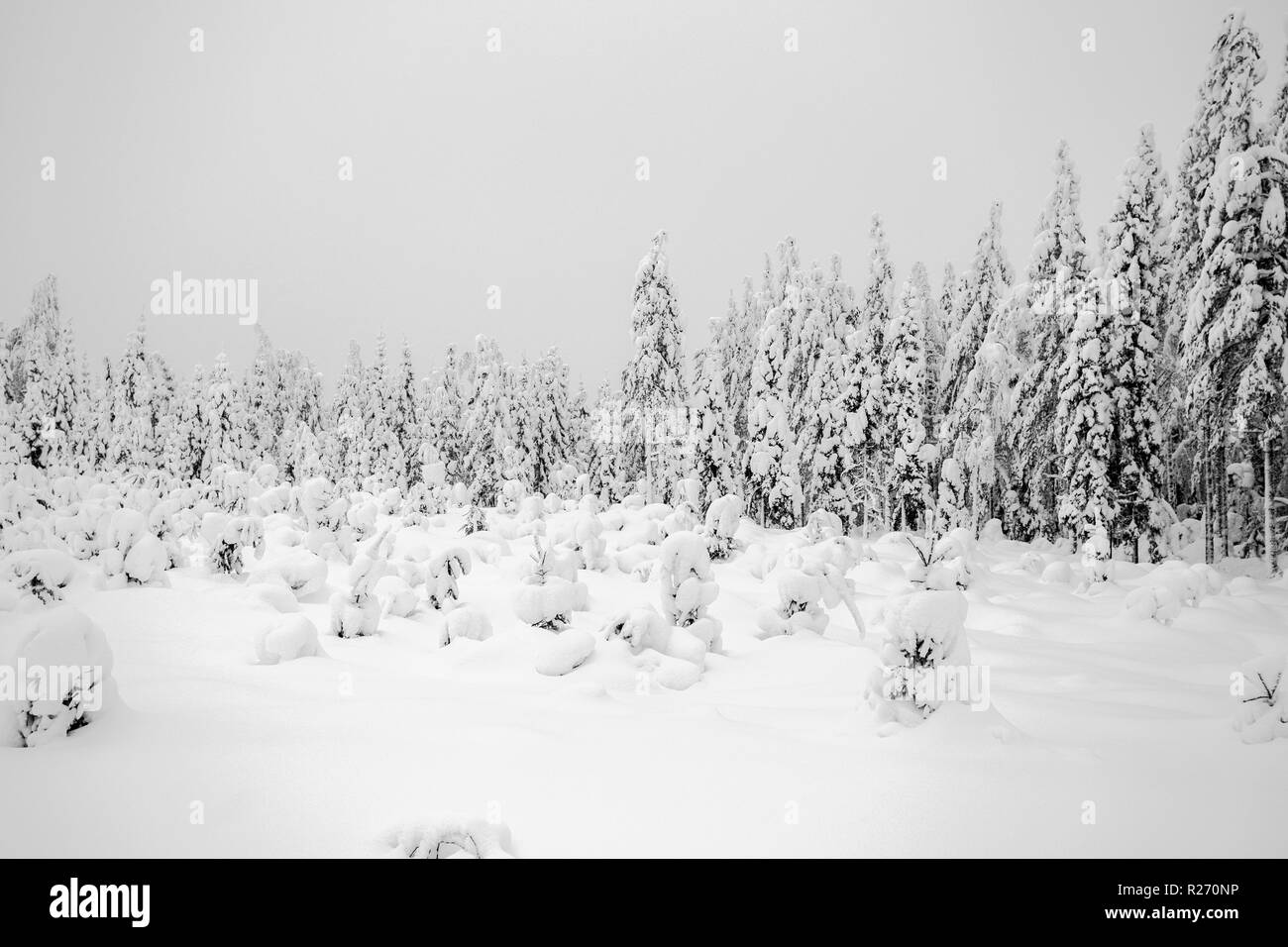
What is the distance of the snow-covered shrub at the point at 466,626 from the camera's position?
375 inches

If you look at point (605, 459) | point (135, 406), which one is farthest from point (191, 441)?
point (605, 459)

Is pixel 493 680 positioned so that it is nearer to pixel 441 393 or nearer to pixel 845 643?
pixel 845 643

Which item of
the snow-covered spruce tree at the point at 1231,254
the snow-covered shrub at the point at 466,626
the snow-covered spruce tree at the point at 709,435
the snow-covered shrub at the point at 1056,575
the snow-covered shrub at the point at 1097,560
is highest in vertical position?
the snow-covered spruce tree at the point at 1231,254

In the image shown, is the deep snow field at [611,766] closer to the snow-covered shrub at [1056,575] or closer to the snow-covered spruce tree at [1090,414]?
the snow-covered shrub at [1056,575]

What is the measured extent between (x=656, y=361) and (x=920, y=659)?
2367 centimetres

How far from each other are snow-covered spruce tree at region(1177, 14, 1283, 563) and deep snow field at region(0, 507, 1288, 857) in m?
13.8

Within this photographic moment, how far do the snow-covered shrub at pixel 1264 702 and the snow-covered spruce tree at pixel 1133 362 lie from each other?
19.6 m

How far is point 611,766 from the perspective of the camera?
4480mm

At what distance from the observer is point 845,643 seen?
1020 cm

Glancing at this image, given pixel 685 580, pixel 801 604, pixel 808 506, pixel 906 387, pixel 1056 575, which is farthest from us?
pixel 808 506

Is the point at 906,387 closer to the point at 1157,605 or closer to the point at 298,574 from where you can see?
the point at 1157,605

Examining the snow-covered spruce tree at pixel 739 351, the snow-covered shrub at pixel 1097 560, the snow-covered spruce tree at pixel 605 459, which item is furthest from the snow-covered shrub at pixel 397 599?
the snow-covered spruce tree at pixel 739 351

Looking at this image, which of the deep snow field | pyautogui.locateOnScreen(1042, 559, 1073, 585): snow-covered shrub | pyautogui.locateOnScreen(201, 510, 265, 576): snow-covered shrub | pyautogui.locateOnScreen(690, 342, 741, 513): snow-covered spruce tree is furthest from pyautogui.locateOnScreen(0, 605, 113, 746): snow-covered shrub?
pyautogui.locateOnScreen(690, 342, 741, 513): snow-covered spruce tree
